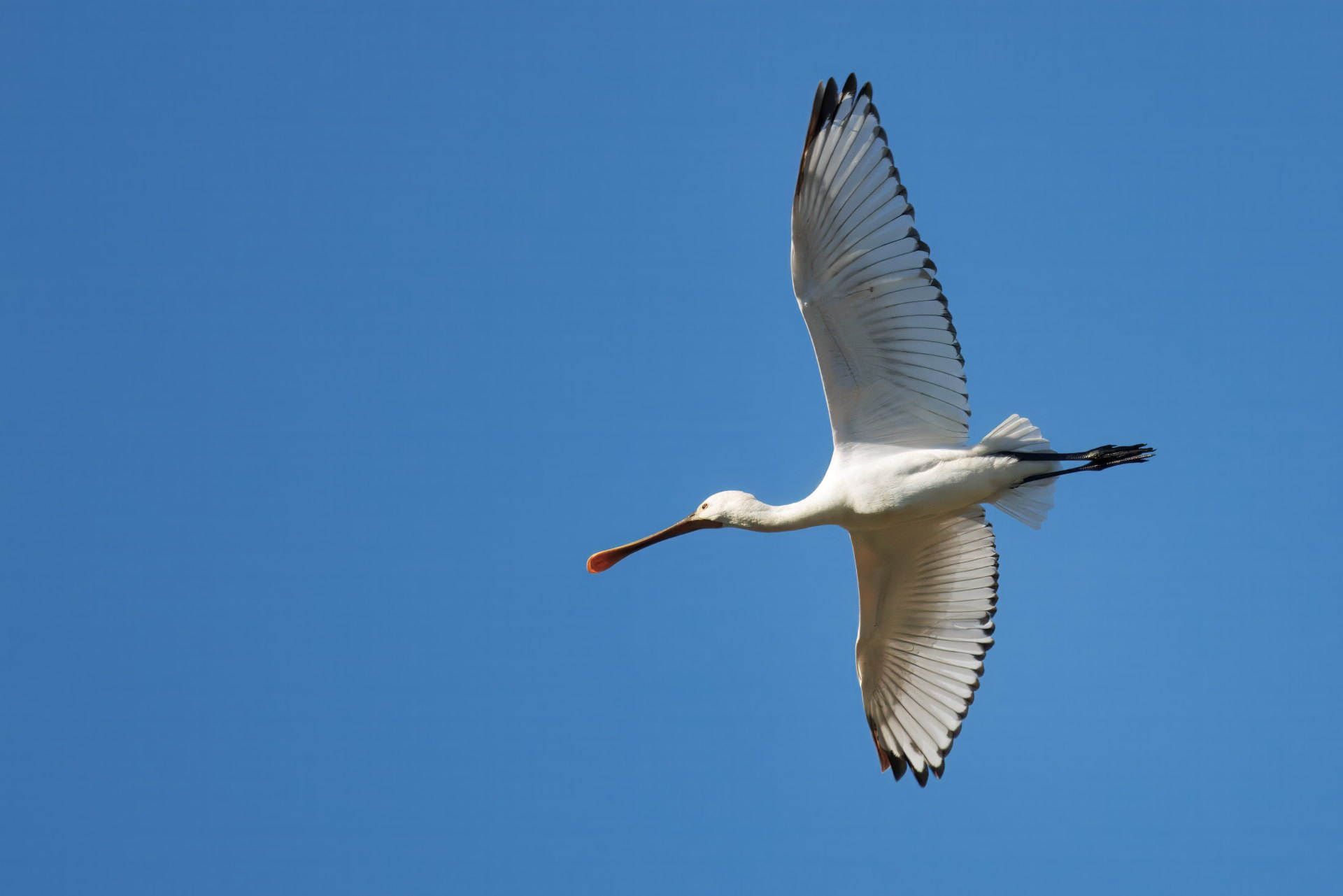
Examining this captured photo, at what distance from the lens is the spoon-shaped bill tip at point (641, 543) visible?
12.3 m

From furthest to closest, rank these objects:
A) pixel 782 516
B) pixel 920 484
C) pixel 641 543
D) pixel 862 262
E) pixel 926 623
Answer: pixel 641 543 < pixel 926 623 < pixel 782 516 < pixel 920 484 < pixel 862 262

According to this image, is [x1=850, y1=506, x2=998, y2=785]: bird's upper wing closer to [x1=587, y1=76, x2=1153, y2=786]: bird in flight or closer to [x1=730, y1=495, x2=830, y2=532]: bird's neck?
[x1=587, y1=76, x2=1153, y2=786]: bird in flight

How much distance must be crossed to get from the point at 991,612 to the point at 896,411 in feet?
6.74

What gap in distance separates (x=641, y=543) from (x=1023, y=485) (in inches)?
149

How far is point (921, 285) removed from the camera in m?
10.4

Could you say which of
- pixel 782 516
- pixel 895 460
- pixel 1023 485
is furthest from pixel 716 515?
pixel 1023 485

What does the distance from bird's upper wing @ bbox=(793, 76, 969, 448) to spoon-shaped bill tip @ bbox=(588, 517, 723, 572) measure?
2.13 m

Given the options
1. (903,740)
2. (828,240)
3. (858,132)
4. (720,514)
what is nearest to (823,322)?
(828,240)

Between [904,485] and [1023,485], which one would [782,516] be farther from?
[1023,485]

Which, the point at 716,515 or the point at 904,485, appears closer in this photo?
the point at 904,485

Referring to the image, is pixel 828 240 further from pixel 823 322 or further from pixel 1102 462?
pixel 1102 462

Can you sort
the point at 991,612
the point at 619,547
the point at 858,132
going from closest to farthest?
1. the point at 858,132
2. the point at 991,612
3. the point at 619,547

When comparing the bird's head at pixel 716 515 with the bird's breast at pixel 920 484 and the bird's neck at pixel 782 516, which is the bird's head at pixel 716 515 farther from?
the bird's breast at pixel 920 484

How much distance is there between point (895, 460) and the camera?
1106cm
